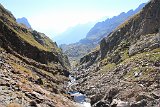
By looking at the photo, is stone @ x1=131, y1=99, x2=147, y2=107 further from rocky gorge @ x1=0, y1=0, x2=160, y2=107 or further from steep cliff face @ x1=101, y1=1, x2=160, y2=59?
steep cliff face @ x1=101, y1=1, x2=160, y2=59

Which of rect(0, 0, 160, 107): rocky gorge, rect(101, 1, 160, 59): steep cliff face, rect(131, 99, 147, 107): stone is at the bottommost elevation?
rect(131, 99, 147, 107): stone

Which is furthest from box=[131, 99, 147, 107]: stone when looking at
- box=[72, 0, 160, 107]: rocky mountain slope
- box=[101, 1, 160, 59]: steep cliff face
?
box=[101, 1, 160, 59]: steep cliff face

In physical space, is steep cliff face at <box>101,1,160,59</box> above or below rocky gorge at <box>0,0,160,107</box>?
above

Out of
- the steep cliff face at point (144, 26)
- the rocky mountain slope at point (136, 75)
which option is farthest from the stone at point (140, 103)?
the steep cliff face at point (144, 26)

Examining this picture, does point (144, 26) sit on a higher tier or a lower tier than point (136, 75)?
higher

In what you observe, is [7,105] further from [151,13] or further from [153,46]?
[151,13]

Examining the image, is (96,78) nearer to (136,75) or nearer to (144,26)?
(136,75)

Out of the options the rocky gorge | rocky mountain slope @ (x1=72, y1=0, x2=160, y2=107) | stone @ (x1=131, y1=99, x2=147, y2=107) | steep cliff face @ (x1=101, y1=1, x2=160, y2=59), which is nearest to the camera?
the rocky gorge

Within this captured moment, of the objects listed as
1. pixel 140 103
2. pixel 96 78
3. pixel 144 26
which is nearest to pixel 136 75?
pixel 96 78

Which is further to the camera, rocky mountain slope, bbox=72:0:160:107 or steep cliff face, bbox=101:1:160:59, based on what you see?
steep cliff face, bbox=101:1:160:59

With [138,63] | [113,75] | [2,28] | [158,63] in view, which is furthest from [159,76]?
[2,28]

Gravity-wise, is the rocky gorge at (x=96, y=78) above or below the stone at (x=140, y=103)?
above

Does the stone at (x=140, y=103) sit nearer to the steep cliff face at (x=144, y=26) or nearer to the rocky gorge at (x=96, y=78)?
the rocky gorge at (x=96, y=78)

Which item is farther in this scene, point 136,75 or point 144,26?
point 144,26
